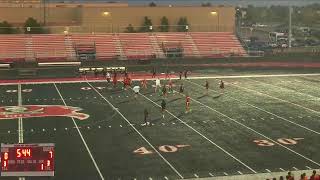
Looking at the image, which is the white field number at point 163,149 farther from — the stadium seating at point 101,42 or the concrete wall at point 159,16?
→ the concrete wall at point 159,16

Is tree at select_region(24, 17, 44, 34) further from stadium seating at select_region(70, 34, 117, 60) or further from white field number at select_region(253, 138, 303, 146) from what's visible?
white field number at select_region(253, 138, 303, 146)

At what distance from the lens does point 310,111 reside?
119 ft

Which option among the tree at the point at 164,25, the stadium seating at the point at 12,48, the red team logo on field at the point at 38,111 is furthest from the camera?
the tree at the point at 164,25

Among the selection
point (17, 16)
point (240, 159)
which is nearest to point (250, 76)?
point (240, 159)

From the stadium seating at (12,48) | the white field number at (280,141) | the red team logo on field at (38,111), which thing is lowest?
the white field number at (280,141)

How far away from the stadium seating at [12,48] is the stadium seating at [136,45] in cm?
1253

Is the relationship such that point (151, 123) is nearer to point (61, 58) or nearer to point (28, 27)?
point (61, 58)

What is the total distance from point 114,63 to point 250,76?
50.0 ft

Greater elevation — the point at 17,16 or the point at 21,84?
the point at 17,16

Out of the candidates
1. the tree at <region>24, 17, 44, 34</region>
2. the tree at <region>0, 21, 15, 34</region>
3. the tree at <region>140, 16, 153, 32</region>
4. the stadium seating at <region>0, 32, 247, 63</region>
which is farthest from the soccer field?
the tree at <region>140, 16, 153, 32</region>

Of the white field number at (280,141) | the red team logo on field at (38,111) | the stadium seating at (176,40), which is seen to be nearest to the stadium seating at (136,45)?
the stadium seating at (176,40)
